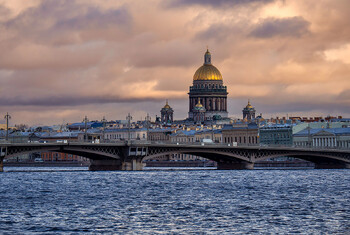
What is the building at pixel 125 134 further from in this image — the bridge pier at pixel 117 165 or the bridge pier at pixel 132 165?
the bridge pier at pixel 132 165

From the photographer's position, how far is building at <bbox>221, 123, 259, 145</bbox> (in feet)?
495

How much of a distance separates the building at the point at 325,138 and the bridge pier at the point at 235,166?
3124cm

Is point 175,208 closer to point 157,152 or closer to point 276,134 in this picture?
point 157,152

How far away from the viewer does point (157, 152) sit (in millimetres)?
91688

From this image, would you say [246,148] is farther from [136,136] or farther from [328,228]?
[136,136]

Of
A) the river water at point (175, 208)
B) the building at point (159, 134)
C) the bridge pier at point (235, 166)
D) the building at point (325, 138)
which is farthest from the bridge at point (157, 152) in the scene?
the building at point (159, 134)

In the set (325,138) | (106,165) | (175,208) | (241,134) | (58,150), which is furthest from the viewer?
(241,134)

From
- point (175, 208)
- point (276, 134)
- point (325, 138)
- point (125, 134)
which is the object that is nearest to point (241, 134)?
point (276, 134)

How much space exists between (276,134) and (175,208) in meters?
102

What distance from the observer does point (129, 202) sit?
48250 mm

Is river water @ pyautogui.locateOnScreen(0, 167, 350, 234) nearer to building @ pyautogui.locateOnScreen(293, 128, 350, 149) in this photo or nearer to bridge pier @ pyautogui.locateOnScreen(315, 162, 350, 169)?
bridge pier @ pyautogui.locateOnScreen(315, 162, 350, 169)

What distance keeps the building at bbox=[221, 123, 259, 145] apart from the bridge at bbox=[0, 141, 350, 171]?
47.2 metres

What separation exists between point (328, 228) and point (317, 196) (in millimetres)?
16108

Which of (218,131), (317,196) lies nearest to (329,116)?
(218,131)
